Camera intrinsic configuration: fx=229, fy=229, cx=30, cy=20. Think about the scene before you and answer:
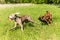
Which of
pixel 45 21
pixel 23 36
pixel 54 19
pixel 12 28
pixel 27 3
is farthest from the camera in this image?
pixel 27 3

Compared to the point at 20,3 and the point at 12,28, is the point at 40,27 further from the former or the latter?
the point at 20,3

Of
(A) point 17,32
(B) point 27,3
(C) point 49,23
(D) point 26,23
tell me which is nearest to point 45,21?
(C) point 49,23

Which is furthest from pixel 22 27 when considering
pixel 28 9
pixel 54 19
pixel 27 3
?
pixel 27 3

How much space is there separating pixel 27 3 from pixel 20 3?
481mm

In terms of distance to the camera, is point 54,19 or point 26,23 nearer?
point 26,23

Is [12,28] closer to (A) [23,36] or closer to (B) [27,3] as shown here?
(A) [23,36]

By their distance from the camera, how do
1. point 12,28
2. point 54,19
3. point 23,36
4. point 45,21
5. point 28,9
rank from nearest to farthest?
point 23,36, point 12,28, point 45,21, point 54,19, point 28,9

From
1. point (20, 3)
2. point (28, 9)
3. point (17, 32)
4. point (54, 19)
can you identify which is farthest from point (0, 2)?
point (17, 32)

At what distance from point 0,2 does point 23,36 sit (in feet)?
23.6

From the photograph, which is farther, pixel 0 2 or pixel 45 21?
pixel 0 2

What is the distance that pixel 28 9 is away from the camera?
12.8m

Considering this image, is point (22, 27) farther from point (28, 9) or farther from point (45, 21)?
point (28, 9)

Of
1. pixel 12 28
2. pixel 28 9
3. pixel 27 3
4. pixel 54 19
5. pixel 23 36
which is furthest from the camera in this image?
pixel 27 3

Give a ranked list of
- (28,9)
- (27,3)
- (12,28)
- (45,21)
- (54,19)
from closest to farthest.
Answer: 1. (12,28)
2. (45,21)
3. (54,19)
4. (28,9)
5. (27,3)
